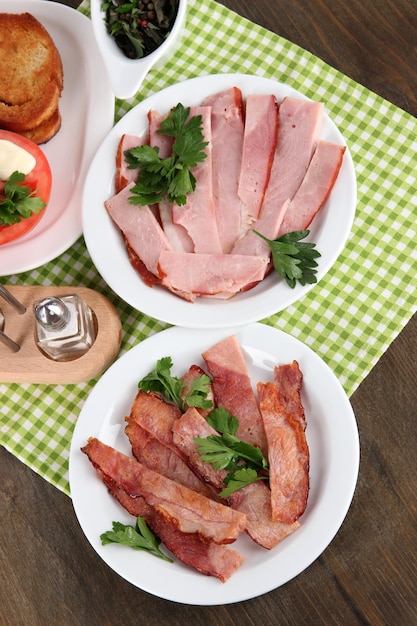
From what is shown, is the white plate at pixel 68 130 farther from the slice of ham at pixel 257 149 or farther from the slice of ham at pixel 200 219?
the slice of ham at pixel 257 149

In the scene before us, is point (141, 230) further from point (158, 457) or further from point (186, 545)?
point (186, 545)

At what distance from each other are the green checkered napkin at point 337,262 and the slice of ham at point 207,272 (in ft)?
0.69

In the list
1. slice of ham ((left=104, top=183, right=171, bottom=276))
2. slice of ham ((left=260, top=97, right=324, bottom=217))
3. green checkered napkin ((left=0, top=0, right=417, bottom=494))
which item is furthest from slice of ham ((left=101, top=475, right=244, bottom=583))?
slice of ham ((left=260, top=97, right=324, bottom=217))

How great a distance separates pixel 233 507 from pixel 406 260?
2.60 ft

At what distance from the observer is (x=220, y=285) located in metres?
1.93

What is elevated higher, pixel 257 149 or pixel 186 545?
pixel 257 149

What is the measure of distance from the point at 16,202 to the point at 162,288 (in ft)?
1.40

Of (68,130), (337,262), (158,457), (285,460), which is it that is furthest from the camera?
(68,130)

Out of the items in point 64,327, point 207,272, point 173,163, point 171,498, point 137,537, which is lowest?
point 137,537

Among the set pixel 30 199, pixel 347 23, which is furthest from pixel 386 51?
pixel 30 199

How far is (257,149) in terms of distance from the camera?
2.00 metres

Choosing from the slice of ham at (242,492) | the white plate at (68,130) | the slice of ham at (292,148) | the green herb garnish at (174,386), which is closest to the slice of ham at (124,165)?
the white plate at (68,130)

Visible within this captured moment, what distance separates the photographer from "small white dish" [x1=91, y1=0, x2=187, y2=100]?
2008 millimetres

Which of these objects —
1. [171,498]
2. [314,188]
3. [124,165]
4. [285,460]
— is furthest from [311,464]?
[124,165]
